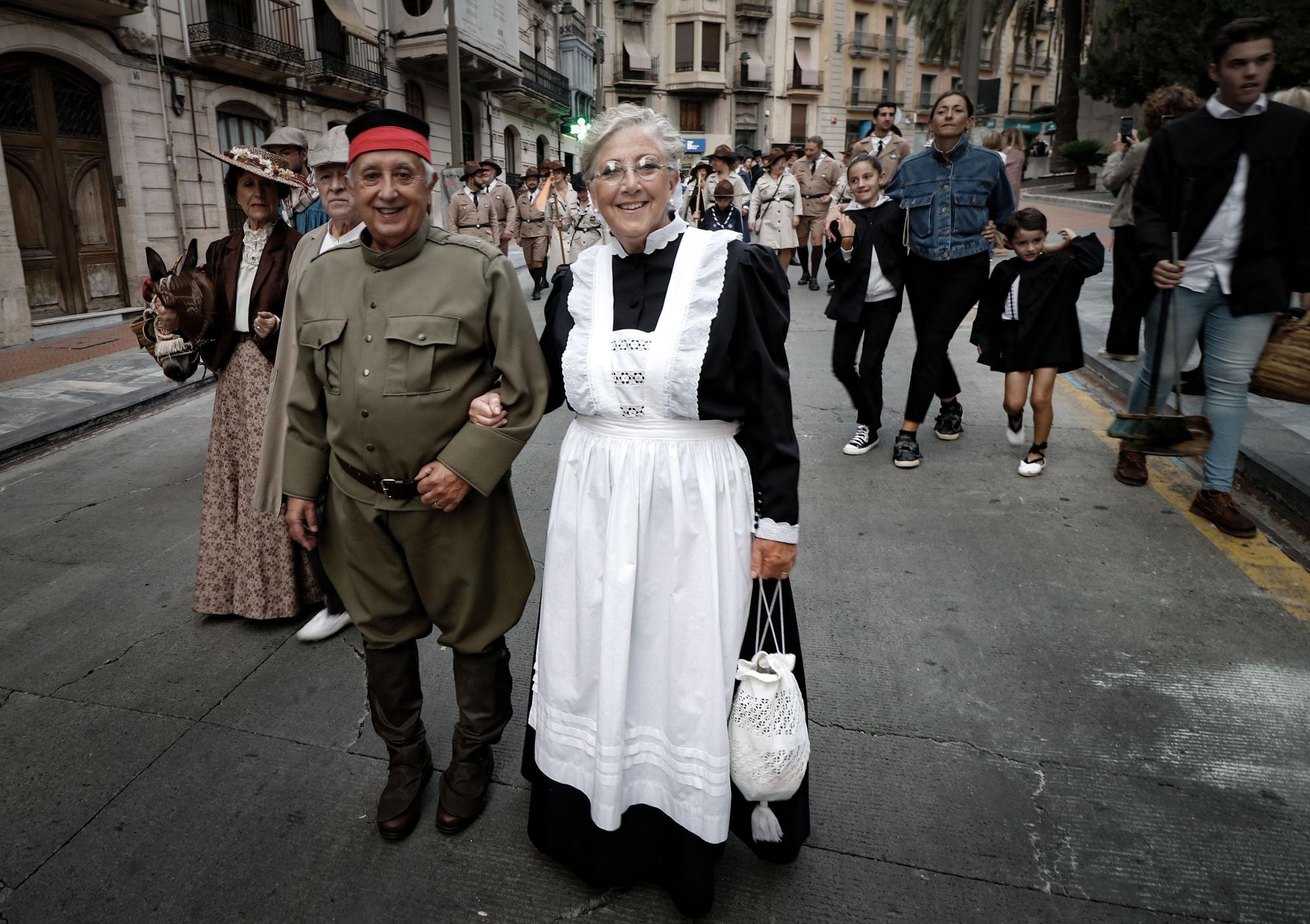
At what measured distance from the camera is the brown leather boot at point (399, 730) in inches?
95.6

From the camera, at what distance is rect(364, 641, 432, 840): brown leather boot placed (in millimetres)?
2428

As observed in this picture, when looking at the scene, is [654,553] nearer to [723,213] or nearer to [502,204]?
[723,213]

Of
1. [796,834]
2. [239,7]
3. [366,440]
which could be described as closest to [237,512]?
[366,440]

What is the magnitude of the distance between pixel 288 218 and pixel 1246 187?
540cm

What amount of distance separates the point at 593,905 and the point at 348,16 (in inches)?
794

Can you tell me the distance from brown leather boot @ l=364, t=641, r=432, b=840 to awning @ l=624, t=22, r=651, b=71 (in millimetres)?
50001

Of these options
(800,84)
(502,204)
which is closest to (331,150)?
(502,204)

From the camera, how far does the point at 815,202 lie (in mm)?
13148

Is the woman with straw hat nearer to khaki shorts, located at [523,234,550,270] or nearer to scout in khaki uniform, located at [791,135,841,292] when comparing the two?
scout in khaki uniform, located at [791,135,841,292]

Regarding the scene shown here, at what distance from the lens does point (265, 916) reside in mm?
2150

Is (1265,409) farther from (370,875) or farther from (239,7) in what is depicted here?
(239,7)

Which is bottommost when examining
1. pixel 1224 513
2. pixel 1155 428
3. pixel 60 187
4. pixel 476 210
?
pixel 1224 513

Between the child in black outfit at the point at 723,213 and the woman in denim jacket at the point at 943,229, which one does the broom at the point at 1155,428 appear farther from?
the child in black outfit at the point at 723,213

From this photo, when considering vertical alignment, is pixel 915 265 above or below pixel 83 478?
above
